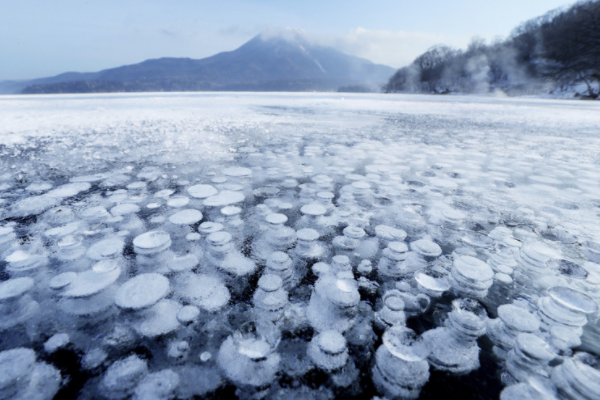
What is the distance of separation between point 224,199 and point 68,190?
1.30 m

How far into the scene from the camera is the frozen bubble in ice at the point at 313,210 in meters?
1.83

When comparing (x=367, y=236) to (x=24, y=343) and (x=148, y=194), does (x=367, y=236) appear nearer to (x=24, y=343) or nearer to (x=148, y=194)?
(x=24, y=343)

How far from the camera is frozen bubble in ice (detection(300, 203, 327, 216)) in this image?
1.83 meters

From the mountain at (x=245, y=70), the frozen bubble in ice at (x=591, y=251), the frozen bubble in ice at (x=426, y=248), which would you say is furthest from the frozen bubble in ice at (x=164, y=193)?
the mountain at (x=245, y=70)

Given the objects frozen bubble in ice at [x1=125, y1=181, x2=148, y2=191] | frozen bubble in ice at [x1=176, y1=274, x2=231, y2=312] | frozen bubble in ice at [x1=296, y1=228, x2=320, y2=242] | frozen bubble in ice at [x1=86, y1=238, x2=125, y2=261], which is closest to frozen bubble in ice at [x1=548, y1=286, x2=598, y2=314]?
frozen bubble in ice at [x1=296, y1=228, x2=320, y2=242]

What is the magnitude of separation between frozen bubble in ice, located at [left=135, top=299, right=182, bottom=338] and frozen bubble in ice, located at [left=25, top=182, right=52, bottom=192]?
77.2 inches

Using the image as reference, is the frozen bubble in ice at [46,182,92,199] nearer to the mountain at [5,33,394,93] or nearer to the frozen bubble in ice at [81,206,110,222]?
the frozen bubble in ice at [81,206,110,222]

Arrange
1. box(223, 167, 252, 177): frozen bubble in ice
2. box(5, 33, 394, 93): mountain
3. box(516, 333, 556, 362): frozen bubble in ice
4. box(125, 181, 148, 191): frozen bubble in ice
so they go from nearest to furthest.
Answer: box(516, 333, 556, 362): frozen bubble in ice, box(125, 181, 148, 191): frozen bubble in ice, box(223, 167, 252, 177): frozen bubble in ice, box(5, 33, 394, 93): mountain

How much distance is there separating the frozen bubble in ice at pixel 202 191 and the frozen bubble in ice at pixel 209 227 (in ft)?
1.60

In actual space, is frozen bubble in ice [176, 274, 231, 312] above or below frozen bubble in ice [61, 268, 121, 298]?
below

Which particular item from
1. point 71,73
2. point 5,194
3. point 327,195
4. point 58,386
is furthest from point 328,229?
point 71,73

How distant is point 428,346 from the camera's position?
0.87 metres

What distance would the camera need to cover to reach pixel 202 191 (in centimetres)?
219

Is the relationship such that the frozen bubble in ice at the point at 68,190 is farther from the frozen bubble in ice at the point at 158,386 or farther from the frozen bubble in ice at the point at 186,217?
the frozen bubble in ice at the point at 158,386
